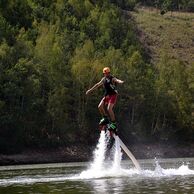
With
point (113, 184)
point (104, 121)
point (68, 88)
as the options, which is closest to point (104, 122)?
point (104, 121)

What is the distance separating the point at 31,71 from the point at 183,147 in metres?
31.9

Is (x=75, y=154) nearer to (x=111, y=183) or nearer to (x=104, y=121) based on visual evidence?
(x=104, y=121)

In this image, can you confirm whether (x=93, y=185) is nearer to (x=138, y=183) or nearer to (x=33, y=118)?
(x=138, y=183)

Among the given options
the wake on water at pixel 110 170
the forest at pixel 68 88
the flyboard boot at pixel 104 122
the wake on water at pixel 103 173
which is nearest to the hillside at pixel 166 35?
the forest at pixel 68 88

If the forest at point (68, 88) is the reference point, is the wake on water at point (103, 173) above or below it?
below

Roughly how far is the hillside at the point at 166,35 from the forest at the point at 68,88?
112ft

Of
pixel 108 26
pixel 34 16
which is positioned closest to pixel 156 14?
pixel 108 26

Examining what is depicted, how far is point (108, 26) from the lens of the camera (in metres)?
141

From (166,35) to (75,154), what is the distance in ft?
305

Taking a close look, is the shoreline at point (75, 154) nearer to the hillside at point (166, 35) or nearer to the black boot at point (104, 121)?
the black boot at point (104, 121)

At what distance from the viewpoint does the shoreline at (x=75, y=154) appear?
74188 millimetres

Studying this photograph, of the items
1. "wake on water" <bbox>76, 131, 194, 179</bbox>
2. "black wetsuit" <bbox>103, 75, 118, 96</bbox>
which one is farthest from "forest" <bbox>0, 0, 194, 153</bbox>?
"black wetsuit" <bbox>103, 75, 118, 96</bbox>

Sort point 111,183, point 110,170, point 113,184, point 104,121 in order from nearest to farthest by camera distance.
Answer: point 113,184 → point 111,183 → point 104,121 → point 110,170

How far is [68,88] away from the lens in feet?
294
